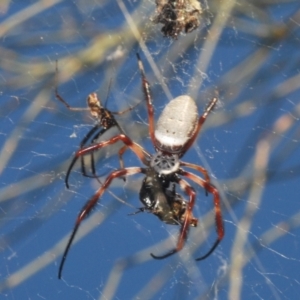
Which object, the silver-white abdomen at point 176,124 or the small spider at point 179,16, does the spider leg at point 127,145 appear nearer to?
the silver-white abdomen at point 176,124

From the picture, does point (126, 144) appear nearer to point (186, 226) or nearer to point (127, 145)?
point (127, 145)

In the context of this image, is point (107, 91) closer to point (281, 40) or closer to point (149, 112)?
point (149, 112)

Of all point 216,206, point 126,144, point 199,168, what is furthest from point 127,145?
point 216,206

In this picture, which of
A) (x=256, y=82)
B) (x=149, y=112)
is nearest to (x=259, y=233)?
(x=256, y=82)

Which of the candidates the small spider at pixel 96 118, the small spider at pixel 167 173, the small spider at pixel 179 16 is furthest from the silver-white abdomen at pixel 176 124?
the small spider at pixel 179 16

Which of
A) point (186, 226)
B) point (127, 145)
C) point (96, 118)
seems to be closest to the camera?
point (186, 226)

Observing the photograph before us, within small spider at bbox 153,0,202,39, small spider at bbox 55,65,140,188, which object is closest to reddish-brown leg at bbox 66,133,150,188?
small spider at bbox 55,65,140,188

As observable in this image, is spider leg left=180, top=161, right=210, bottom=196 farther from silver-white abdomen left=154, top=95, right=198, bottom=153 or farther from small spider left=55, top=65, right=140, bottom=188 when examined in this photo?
small spider left=55, top=65, right=140, bottom=188
